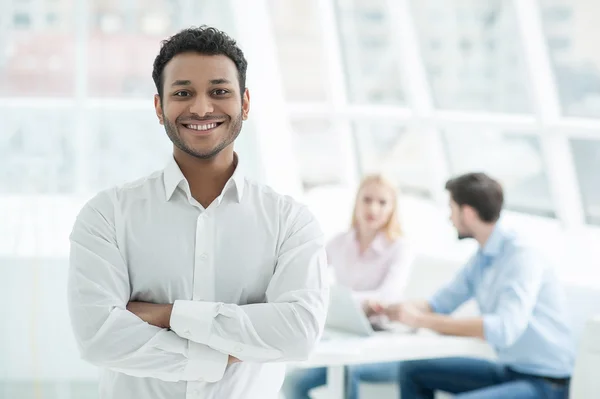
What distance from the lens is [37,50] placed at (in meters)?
4.40

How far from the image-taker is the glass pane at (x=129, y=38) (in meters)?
4.41

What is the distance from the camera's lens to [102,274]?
1.78 meters

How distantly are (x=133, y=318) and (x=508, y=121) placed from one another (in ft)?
13.1

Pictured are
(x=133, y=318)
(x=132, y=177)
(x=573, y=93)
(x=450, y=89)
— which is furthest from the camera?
(x=450, y=89)

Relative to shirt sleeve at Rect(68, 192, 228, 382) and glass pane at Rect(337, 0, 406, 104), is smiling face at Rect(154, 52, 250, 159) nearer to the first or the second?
shirt sleeve at Rect(68, 192, 228, 382)

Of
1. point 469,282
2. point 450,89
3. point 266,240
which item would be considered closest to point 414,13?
point 450,89

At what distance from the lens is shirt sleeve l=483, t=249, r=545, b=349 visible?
330 cm

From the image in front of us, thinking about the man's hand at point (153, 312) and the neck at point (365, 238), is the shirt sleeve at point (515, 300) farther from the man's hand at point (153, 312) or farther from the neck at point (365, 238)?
the man's hand at point (153, 312)

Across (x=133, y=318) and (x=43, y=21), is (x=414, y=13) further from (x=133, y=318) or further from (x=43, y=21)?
(x=133, y=318)

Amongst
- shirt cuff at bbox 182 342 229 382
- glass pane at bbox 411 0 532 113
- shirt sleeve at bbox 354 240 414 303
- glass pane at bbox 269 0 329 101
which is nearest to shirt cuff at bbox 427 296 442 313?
shirt sleeve at bbox 354 240 414 303

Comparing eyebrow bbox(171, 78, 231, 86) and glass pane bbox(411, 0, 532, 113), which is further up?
glass pane bbox(411, 0, 532, 113)

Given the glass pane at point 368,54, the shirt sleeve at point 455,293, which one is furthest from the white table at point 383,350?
the glass pane at point 368,54

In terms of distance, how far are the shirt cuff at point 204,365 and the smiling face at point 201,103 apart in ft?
1.34

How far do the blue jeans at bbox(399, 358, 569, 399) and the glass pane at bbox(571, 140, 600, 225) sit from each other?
2.08 m
